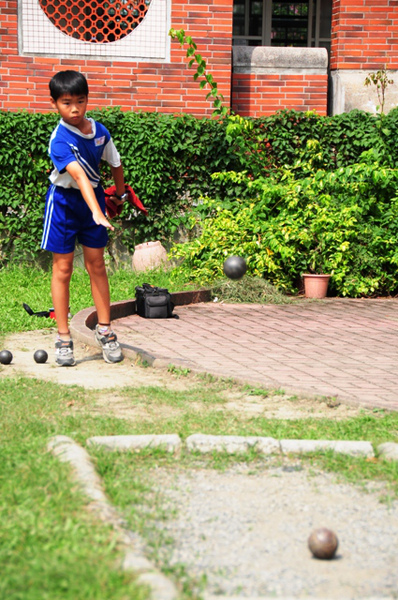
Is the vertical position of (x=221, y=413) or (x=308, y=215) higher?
(x=308, y=215)

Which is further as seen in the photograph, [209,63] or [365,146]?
[209,63]

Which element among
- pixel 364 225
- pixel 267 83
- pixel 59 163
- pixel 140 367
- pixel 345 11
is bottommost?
pixel 140 367

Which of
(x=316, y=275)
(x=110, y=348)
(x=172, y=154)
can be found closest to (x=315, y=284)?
(x=316, y=275)

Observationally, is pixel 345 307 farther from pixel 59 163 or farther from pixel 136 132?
pixel 59 163

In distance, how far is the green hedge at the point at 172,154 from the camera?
9680 millimetres

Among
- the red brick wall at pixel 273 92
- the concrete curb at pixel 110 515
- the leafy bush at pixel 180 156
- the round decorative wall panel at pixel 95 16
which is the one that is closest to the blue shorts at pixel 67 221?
the concrete curb at pixel 110 515

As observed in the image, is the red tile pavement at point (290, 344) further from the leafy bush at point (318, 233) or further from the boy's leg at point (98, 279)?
the leafy bush at point (318, 233)

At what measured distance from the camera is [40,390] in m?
4.78

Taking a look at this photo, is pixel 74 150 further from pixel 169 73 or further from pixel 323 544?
pixel 169 73

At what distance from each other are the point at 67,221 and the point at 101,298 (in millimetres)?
621

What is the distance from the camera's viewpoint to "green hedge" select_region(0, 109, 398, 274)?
9.68m

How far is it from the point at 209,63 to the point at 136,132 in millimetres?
1658

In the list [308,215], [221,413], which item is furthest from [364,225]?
[221,413]

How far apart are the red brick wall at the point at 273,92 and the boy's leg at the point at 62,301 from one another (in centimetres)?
615
